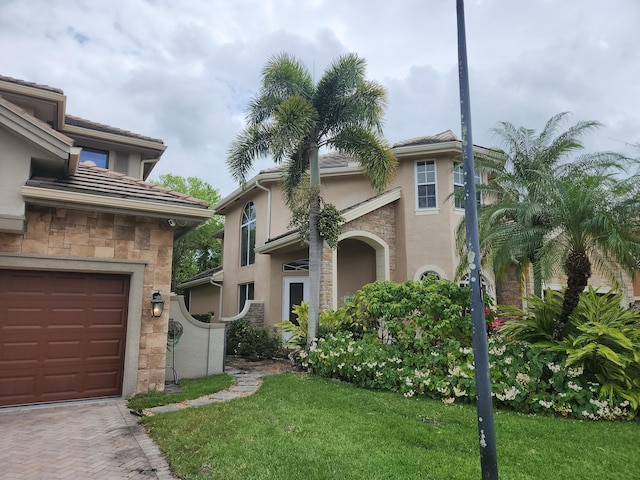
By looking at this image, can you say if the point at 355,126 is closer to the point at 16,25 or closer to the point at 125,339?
the point at 125,339

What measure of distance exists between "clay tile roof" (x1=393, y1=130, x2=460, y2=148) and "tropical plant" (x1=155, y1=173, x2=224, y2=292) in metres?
22.3

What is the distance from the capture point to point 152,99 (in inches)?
909

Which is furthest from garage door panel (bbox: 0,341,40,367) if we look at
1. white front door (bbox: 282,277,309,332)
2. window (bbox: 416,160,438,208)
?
window (bbox: 416,160,438,208)

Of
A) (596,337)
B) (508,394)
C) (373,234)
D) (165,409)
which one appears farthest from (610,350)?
(373,234)

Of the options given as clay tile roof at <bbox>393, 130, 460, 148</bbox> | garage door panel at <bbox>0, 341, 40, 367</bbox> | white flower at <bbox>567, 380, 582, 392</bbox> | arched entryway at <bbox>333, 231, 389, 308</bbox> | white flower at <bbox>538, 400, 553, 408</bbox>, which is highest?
clay tile roof at <bbox>393, 130, 460, 148</bbox>

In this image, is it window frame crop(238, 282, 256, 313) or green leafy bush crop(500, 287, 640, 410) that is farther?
window frame crop(238, 282, 256, 313)

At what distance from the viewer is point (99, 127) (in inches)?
489

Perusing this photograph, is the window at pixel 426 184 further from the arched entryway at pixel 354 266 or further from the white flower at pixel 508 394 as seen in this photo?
the white flower at pixel 508 394

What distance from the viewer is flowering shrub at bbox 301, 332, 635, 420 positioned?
6.76m

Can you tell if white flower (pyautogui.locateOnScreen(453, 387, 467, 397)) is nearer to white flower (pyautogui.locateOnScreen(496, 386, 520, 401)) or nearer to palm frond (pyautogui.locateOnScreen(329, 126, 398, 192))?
white flower (pyautogui.locateOnScreen(496, 386, 520, 401))

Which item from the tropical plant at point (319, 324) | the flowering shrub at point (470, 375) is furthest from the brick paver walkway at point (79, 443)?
the tropical plant at point (319, 324)

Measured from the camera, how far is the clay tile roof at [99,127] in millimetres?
12203

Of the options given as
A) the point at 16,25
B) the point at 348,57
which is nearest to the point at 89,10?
the point at 16,25

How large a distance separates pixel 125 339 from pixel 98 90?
13.3m
